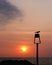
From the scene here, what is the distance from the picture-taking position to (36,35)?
70.0 ft

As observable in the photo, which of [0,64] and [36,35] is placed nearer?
[36,35]

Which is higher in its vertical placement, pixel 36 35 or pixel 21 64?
pixel 36 35

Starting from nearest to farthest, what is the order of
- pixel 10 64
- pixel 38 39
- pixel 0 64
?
1. pixel 38 39
2. pixel 0 64
3. pixel 10 64

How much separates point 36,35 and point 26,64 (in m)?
20.6

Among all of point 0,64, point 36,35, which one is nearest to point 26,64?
point 0,64

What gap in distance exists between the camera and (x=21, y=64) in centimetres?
4225

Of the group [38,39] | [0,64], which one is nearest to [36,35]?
[38,39]

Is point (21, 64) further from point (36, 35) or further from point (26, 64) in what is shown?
point (36, 35)

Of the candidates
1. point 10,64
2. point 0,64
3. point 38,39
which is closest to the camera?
point 38,39

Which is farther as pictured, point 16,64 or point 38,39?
point 16,64

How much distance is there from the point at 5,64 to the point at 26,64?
10.7 feet

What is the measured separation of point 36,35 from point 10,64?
22119mm

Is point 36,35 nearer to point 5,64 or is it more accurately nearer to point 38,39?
point 38,39

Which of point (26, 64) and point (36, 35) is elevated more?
point (36, 35)
